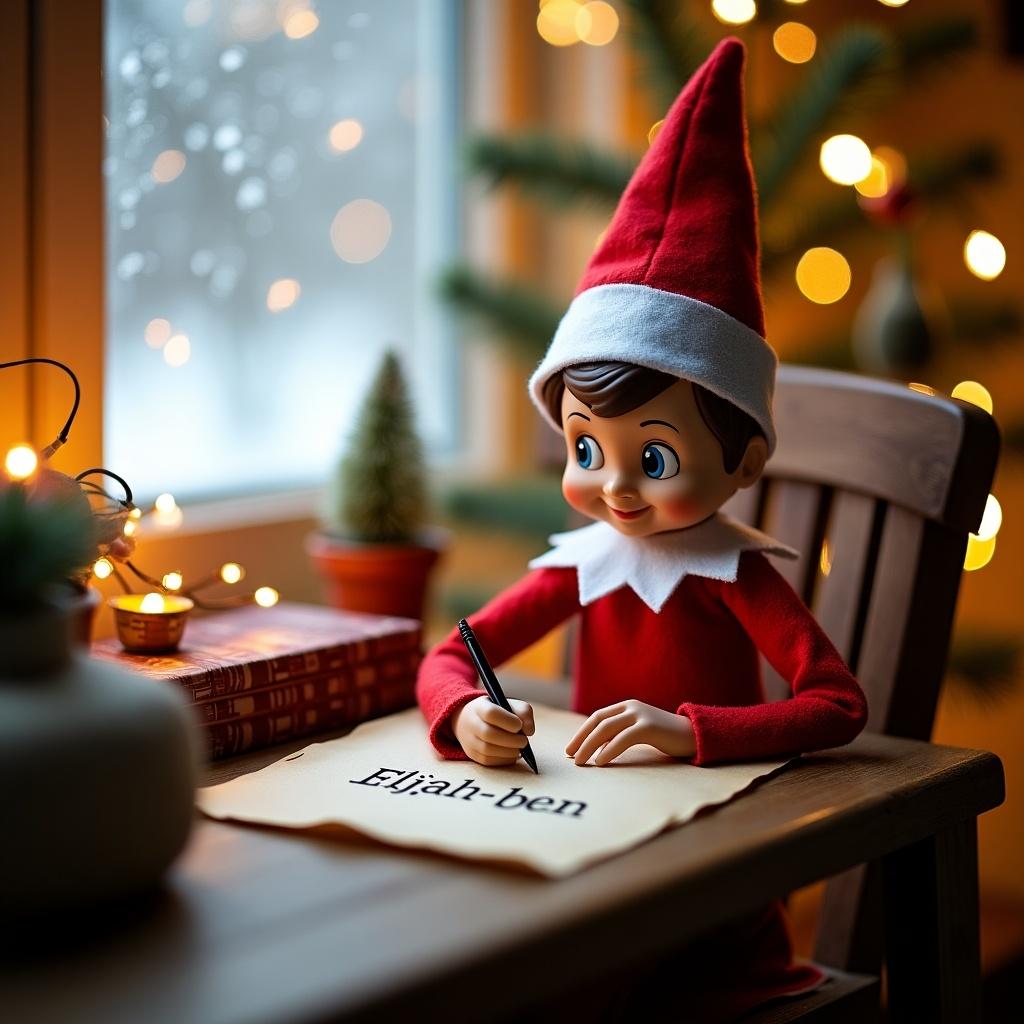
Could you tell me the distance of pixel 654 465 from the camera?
0.82 m

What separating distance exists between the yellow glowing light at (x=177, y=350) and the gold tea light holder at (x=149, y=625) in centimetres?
49

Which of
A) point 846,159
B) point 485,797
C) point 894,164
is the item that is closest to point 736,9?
point 846,159

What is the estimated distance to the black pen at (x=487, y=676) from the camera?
29.8 inches

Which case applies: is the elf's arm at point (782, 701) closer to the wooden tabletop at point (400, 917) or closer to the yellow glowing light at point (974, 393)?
the wooden tabletop at point (400, 917)

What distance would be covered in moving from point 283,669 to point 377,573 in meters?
0.29

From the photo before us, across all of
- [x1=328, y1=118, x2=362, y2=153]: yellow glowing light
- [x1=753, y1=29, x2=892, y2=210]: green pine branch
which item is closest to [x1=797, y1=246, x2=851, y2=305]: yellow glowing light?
[x1=753, y1=29, x2=892, y2=210]: green pine branch

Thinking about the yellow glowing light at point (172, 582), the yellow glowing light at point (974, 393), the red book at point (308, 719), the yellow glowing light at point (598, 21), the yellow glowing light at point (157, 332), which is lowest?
the red book at point (308, 719)

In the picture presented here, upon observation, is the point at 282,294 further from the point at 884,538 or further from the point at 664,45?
the point at 884,538

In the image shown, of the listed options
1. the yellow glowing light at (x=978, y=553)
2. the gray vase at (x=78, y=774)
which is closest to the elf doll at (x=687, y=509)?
the gray vase at (x=78, y=774)

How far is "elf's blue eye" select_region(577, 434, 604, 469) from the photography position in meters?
Result: 0.84

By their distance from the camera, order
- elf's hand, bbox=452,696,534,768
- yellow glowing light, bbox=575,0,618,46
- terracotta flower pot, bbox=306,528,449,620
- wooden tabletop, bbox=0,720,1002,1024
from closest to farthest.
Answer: wooden tabletop, bbox=0,720,1002,1024, elf's hand, bbox=452,696,534,768, terracotta flower pot, bbox=306,528,449,620, yellow glowing light, bbox=575,0,618,46

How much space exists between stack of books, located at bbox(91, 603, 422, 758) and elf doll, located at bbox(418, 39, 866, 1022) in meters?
0.06

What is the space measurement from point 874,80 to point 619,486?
2.68 ft

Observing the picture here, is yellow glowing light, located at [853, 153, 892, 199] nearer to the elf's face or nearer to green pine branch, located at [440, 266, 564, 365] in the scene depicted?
green pine branch, located at [440, 266, 564, 365]
